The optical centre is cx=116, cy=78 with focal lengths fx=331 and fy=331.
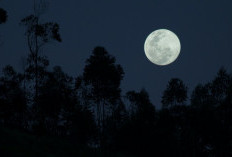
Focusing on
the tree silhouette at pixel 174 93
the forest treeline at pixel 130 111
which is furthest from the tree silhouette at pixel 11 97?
the tree silhouette at pixel 174 93

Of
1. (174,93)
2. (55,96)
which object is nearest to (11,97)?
(55,96)

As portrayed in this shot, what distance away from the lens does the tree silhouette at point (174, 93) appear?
56031 millimetres

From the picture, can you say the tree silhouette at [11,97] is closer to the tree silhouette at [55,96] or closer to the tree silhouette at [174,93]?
the tree silhouette at [55,96]

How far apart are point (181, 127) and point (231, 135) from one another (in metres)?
7.73

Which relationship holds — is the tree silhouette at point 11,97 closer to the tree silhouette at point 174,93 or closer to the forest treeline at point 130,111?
the forest treeline at point 130,111

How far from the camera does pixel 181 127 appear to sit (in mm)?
53844

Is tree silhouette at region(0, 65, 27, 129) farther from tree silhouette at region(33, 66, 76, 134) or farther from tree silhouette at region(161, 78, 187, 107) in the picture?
tree silhouette at region(161, 78, 187, 107)

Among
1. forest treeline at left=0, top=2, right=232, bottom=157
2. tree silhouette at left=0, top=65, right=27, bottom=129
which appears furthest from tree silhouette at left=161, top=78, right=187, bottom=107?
tree silhouette at left=0, top=65, right=27, bottom=129

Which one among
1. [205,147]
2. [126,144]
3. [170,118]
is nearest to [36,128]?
[126,144]

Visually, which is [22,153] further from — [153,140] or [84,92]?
[84,92]

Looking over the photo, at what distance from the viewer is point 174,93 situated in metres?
56.1

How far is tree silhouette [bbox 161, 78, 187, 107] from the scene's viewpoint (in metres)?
56.0

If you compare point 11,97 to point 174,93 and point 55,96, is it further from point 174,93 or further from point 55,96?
point 174,93

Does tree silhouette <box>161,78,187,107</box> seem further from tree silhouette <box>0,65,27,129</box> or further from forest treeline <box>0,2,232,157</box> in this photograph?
tree silhouette <box>0,65,27,129</box>
